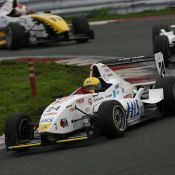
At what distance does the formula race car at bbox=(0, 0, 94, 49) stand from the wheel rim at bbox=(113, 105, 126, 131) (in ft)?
46.8

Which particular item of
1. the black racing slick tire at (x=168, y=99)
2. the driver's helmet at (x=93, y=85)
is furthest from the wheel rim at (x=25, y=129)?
the black racing slick tire at (x=168, y=99)

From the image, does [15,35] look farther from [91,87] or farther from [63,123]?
[63,123]

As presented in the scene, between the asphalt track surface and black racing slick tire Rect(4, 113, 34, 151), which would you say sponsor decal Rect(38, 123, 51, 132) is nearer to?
the asphalt track surface

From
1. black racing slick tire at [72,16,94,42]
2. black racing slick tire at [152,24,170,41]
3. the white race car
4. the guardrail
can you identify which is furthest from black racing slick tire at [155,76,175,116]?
the guardrail

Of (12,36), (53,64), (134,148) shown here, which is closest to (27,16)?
(12,36)

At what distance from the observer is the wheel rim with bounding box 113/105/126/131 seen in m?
11.4

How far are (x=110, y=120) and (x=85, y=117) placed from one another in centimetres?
54

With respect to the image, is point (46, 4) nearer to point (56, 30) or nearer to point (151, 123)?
point (56, 30)

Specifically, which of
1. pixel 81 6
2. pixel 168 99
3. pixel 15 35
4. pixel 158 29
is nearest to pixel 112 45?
pixel 15 35

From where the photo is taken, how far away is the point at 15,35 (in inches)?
1009

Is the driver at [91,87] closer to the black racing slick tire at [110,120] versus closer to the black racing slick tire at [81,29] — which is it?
the black racing slick tire at [110,120]

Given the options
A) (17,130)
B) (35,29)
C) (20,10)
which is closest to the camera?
(17,130)

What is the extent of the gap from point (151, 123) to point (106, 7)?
23957 mm

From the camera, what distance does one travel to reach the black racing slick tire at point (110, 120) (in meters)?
11.2
